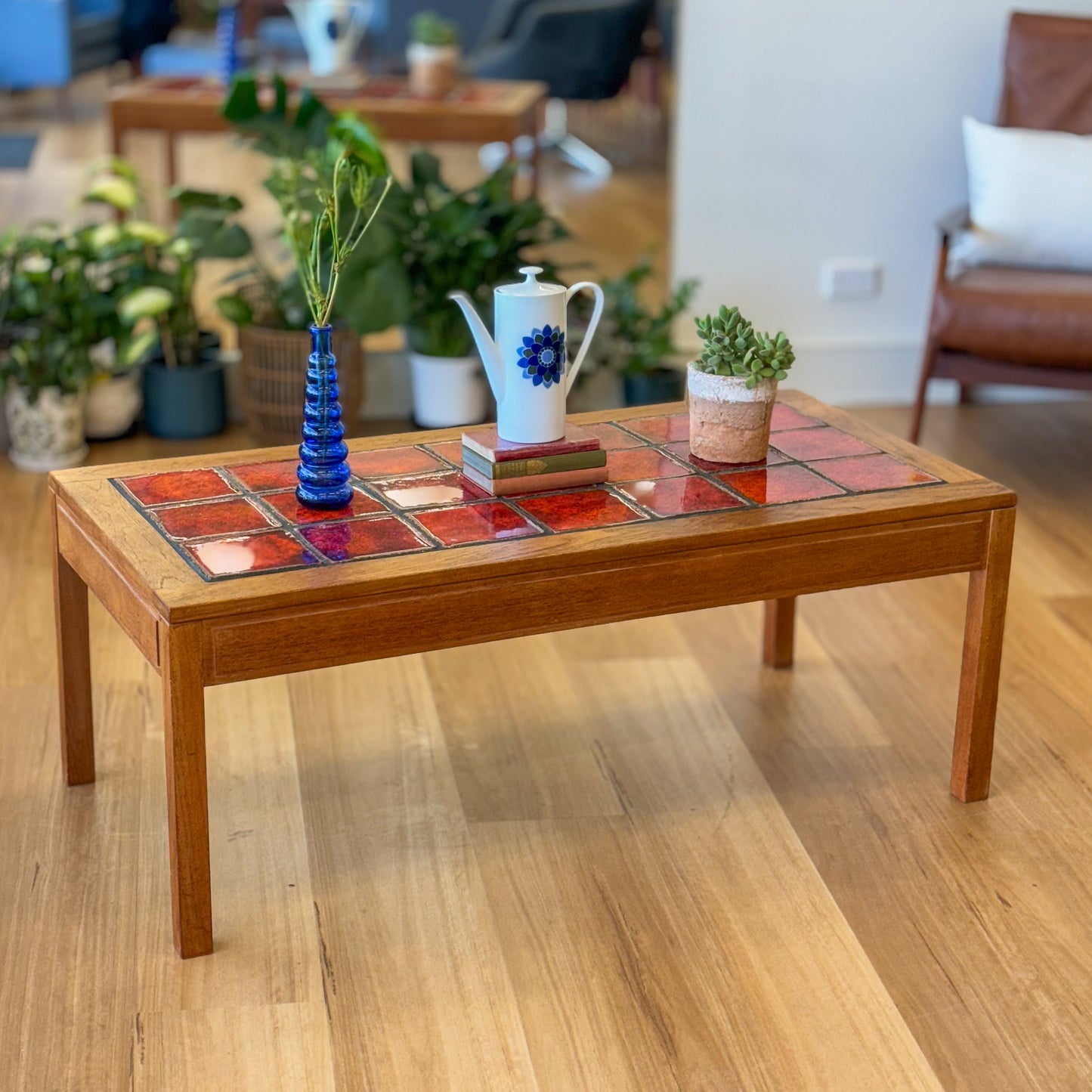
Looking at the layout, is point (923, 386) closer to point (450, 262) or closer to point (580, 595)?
point (450, 262)

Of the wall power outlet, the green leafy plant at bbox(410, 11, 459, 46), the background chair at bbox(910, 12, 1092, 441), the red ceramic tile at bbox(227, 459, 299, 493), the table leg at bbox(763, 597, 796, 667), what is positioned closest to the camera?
the red ceramic tile at bbox(227, 459, 299, 493)

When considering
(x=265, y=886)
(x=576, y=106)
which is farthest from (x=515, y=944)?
(x=576, y=106)

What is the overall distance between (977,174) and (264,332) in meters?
1.72

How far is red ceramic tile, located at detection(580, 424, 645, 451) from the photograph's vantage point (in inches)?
87.7

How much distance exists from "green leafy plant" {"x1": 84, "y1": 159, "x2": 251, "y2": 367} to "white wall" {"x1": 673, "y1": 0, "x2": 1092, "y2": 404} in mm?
1217

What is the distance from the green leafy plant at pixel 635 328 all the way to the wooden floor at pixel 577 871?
3.44 feet

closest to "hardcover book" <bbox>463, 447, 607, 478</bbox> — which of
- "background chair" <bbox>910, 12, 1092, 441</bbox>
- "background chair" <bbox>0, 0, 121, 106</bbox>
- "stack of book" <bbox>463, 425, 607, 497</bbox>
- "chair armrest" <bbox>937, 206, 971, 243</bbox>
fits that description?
"stack of book" <bbox>463, 425, 607, 497</bbox>

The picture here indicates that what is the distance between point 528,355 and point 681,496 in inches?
10.7

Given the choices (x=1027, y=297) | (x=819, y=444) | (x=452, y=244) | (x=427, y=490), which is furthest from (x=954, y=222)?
(x=427, y=490)

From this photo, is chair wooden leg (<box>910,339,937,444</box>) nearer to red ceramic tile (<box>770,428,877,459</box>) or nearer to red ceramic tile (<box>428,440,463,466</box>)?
red ceramic tile (<box>770,428,877,459</box>)

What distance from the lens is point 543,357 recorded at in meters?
2.01

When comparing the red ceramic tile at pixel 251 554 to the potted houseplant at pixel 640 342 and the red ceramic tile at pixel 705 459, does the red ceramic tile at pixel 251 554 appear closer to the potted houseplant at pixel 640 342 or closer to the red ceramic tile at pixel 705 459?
the red ceramic tile at pixel 705 459

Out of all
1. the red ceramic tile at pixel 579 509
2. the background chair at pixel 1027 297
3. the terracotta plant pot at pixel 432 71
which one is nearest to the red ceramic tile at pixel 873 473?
the red ceramic tile at pixel 579 509

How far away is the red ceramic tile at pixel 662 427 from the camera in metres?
2.28
